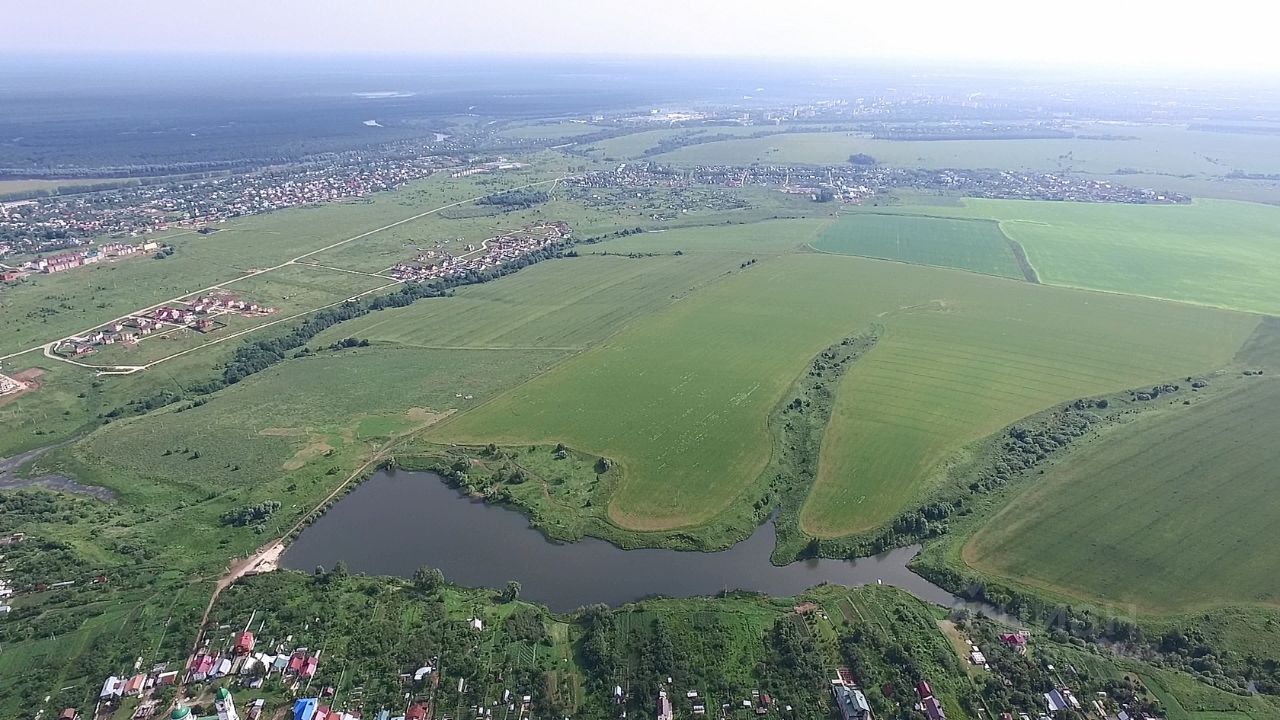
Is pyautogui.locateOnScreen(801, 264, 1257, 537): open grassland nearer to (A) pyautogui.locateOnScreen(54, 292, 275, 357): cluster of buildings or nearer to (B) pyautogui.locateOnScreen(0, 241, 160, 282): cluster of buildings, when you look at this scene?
(A) pyautogui.locateOnScreen(54, 292, 275, 357): cluster of buildings

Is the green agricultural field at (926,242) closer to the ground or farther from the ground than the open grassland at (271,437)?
farther from the ground

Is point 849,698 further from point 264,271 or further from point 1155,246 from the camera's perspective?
point 1155,246

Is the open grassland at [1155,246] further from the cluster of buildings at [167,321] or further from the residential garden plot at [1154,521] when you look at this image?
the cluster of buildings at [167,321]

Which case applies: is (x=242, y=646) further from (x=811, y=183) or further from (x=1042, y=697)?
(x=811, y=183)

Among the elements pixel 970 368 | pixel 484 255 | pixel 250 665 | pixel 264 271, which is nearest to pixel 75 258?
pixel 264 271

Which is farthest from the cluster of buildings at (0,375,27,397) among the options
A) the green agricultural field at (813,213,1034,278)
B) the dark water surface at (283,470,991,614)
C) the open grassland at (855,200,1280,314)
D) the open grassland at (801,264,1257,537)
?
the open grassland at (855,200,1280,314)

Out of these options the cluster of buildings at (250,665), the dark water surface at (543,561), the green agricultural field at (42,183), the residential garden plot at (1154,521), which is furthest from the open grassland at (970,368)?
the green agricultural field at (42,183)

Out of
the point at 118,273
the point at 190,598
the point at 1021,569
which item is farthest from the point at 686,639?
the point at 118,273
